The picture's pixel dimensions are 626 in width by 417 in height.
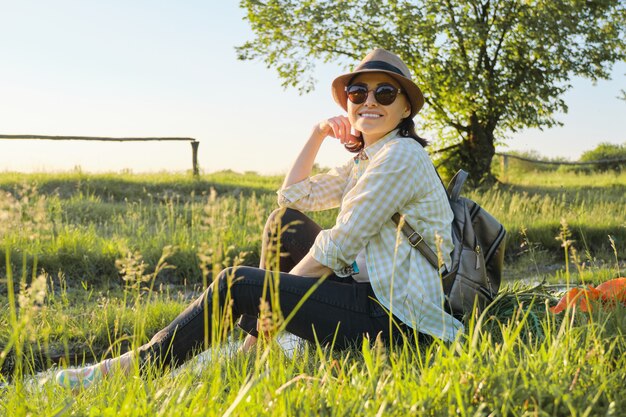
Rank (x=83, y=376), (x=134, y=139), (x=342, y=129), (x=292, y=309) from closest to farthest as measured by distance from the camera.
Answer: (x=292, y=309)
(x=83, y=376)
(x=342, y=129)
(x=134, y=139)

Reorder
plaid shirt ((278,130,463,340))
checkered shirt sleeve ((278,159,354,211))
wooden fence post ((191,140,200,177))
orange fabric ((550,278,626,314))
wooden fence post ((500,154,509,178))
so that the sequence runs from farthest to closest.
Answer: wooden fence post ((500,154,509,178)) < wooden fence post ((191,140,200,177)) < checkered shirt sleeve ((278,159,354,211)) < orange fabric ((550,278,626,314)) < plaid shirt ((278,130,463,340))

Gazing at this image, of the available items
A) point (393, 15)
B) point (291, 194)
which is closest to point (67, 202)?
point (291, 194)

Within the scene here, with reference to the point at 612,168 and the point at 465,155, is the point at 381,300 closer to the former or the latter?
the point at 465,155

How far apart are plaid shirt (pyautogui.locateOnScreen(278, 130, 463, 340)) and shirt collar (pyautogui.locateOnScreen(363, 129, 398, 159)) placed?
0.26 m

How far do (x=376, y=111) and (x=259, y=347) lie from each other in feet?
4.64

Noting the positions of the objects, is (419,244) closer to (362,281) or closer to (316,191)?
(362,281)

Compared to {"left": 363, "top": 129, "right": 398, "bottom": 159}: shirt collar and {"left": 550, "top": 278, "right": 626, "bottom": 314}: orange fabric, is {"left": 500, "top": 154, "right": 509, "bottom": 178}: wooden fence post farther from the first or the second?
{"left": 363, "top": 129, "right": 398, "bottom": 159}: shirt collar

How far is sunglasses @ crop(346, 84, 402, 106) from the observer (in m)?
3.56

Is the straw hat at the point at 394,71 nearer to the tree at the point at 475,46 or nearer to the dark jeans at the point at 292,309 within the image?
the dark jeans at the point at 292,309

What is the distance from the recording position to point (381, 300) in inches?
128

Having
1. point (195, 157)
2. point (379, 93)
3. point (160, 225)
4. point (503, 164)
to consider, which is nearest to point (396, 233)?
point (379, 93)

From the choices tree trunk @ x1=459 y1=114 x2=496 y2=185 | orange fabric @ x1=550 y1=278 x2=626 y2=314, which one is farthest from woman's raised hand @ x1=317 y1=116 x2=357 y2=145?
tree trunk @ x1=459 y1=114 x2=496 y2=185

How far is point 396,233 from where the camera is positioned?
3307 millimetres

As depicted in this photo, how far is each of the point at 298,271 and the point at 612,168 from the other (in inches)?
933
